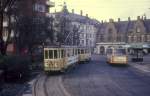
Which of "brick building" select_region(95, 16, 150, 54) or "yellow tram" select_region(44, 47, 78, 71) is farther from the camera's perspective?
"brick building" select_region(95, 16, 150, 54)

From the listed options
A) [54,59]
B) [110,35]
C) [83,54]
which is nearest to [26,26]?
[83,54]

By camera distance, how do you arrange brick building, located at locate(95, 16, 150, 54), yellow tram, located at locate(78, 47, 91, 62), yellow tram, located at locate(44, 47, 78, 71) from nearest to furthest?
yellow tram, located at locate(44, 47, 78, 71) → yellow tram, located at locate(78, 47, 91, 62) → brick building, located at locate(95, 16, 150, 54)

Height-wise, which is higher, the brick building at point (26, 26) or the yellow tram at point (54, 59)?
the brick building at point (26, 26)

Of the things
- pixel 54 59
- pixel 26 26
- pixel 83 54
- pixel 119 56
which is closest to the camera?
pixel 54 59

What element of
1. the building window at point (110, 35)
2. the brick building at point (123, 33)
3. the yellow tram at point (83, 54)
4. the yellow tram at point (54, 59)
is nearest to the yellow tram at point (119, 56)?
the yellow tram at point (83, 54)

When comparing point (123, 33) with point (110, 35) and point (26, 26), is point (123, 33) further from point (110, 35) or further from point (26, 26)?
point (26, 26)

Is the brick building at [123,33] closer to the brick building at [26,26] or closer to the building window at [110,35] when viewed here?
the building window at [110,35]

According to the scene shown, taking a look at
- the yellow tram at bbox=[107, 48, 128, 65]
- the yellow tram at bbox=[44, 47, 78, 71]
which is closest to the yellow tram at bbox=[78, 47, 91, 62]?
the yellow tram at bbox=[107, 48, 128, 65]

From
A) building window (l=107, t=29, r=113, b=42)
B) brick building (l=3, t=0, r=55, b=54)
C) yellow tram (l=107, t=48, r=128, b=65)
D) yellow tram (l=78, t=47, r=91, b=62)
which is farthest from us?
building window (l=107, t=29, r=113, b=42)

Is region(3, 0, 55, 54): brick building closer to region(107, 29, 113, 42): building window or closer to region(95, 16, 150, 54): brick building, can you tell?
region(95, 16, 150, 54): brick building

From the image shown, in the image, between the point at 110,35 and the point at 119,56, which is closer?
the point at 119,56

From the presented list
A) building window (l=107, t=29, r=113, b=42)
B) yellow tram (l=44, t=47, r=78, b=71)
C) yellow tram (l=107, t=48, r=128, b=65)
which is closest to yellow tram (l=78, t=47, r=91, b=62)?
yellow tram (l=107, t=48, r=128, b=65)

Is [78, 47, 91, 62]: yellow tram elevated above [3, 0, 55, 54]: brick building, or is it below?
below

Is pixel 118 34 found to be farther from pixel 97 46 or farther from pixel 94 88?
pixel 94 88
